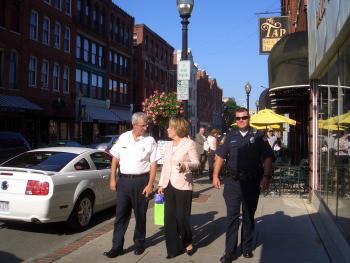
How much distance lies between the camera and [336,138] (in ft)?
24.3

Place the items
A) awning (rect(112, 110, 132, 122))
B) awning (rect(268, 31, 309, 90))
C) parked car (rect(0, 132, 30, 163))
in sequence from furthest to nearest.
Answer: awning (rect(112, 110, 132, 122)), parked car (rect(0, 132, 30, 163)), awning (rect(268, 31, 309, 90))

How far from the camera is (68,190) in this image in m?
7.92

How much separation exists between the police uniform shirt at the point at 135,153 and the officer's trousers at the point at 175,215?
1.47 ft

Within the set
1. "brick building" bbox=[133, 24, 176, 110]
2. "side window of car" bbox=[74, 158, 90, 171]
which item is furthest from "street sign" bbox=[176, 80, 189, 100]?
"brick building" bbox=[133, 24, 176, 110]

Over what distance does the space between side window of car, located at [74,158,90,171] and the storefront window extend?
418cm

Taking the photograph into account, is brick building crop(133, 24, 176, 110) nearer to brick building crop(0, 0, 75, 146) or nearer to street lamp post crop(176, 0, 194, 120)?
brick building crop(0, 0, 75, 146)

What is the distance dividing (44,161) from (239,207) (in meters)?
Result: 3.78

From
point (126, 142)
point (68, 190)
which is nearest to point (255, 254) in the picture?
point (126, 142)

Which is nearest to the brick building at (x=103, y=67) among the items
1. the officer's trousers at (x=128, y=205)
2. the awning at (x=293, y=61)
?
the awning at (x=293, y=61)

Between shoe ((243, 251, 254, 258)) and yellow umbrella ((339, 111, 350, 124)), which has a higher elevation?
yellow umbrella ((339, 111, 350, 124))

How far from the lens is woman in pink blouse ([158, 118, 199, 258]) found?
627 cm

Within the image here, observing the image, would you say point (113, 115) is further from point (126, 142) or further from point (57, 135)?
point (126, 142)

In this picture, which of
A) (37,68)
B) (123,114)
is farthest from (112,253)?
(123,114)

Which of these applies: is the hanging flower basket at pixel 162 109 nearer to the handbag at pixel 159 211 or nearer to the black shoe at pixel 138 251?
the handbag at pixel 159 211
